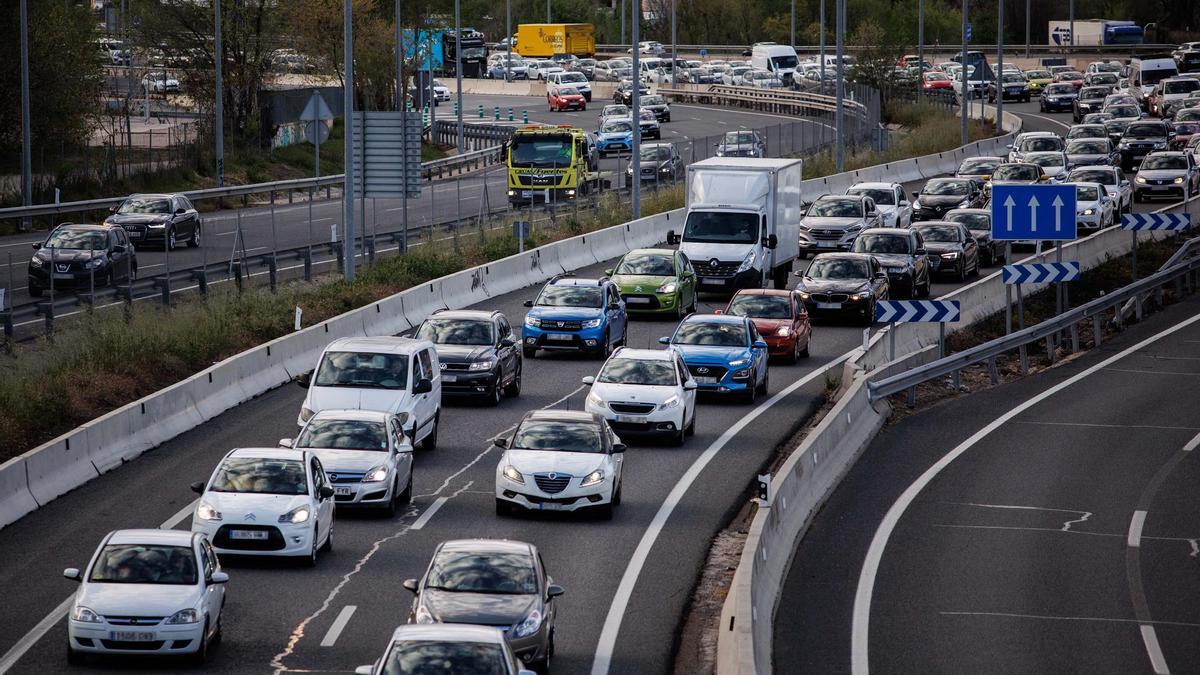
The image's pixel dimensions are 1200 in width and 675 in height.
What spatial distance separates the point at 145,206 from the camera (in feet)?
160

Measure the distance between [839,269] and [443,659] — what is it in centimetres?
2628

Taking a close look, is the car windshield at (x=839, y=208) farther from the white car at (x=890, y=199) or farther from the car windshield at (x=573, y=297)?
the car windshield at (x=573, y=297)

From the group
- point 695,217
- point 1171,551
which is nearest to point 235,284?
point 695,217

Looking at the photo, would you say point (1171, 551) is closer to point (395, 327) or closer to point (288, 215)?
point (395, 327)

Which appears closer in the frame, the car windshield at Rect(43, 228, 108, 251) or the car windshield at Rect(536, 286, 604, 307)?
the car windshield at Rect(536, 286, 604, 307)

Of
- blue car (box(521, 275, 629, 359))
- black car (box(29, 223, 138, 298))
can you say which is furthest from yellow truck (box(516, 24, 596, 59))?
blue car (box(521, 275, 629, 359))

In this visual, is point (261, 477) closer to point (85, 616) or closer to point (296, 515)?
point (296, 515)

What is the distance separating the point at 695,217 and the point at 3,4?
31.5m

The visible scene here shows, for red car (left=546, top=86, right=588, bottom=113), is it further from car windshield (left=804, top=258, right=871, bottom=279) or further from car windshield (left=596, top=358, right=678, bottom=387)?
car windshield (left=596, top=358, right=678, bottom=387)

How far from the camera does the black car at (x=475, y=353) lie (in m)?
29.6

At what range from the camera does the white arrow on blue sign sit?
1821 inches

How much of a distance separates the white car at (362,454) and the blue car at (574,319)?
10.7 meters

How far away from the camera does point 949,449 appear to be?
28703mm

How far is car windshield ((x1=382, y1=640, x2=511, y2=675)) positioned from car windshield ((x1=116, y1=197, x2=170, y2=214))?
3646 centimetres
